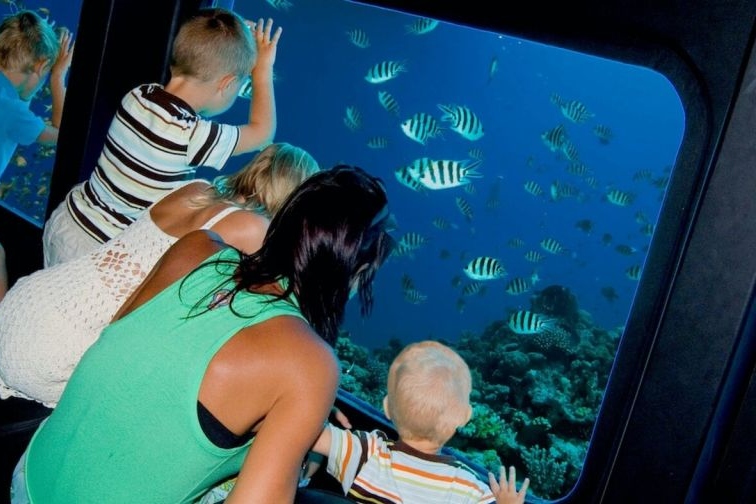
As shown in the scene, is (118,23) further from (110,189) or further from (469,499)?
Answer: (469,499)

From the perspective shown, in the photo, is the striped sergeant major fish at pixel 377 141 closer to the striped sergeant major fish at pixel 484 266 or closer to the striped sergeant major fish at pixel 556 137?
the striped sergeant major fish at pixel 556 137

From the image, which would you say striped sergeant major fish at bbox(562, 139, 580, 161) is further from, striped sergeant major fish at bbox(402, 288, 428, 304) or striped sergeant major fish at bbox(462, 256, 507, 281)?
striped sergeant major fish at bbox(462, 256, 507, 281)

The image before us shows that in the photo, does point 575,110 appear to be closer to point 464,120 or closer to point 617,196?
point 617,196

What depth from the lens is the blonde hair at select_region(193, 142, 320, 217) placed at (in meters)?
2.10

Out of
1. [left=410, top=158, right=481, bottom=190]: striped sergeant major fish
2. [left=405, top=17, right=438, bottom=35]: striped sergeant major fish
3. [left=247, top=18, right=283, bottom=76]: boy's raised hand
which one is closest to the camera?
[left=247, top=18, right=283, bottom=76]: boy's raised hand

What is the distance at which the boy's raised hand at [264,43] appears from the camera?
114 inches

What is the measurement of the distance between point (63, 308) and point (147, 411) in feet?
2.63

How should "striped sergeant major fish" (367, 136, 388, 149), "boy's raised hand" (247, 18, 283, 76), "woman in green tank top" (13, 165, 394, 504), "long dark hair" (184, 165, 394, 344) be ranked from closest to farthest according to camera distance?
"woman in green tank top" (13, 165, 394, 504)
"long dark hair" (184, 165, 394, 344)
"boy's raised hand" (247, 18, 283, 76)
"striped sergeant major fish" (367, 136, 388, 149)

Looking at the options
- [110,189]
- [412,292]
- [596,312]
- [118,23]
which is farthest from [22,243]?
[596,312]

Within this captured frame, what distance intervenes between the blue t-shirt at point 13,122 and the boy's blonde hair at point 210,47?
1495 mm

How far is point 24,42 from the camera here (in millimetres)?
3582

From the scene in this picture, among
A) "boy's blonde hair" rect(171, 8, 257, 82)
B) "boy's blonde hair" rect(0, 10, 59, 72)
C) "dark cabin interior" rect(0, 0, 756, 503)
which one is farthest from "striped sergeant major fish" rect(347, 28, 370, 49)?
"dark cabin interior" rect(0, 0, 756, 503)

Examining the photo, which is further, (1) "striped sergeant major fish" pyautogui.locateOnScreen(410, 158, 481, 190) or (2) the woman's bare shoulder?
(1) "striped sergeant major fish" pyautogui.locateOnScreen(410, 158, 481, 190)

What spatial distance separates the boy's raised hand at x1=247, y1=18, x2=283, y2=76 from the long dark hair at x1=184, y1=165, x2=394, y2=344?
1.64 m
